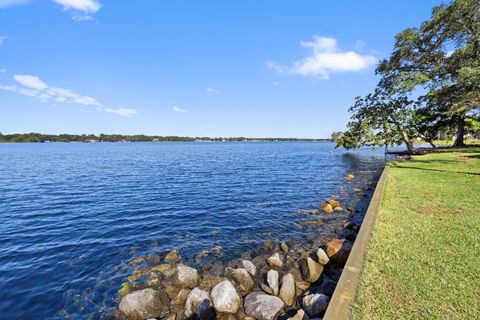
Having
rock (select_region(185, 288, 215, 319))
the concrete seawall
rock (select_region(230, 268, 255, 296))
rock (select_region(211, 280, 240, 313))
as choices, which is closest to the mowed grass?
the concrete seawall

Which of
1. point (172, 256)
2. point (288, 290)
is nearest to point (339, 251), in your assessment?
point (288, 290)

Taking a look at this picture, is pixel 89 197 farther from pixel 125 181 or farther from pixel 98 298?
pixel 98 298

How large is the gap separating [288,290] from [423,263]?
10.8ft

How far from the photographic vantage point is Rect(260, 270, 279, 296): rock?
6.80 metres

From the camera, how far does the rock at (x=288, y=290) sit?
253 inches

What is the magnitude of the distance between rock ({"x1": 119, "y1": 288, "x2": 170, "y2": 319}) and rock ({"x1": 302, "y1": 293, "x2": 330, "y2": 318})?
3.64m

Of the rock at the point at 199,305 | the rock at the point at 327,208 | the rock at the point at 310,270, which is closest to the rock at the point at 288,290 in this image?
the rock at the point at 310,270

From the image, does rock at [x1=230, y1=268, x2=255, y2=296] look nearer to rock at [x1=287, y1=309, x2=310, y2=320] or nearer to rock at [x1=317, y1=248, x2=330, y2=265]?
rock at [x1=287, y1=309, x2=310, y2=320]

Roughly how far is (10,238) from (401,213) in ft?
54.9

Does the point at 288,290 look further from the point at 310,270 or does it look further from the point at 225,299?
the point at 225,299

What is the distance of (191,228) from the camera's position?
39.6 ft

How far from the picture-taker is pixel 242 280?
24.1 feet

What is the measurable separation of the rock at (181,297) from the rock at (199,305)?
1.38 ft

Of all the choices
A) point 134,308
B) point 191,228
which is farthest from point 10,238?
point 134,308
